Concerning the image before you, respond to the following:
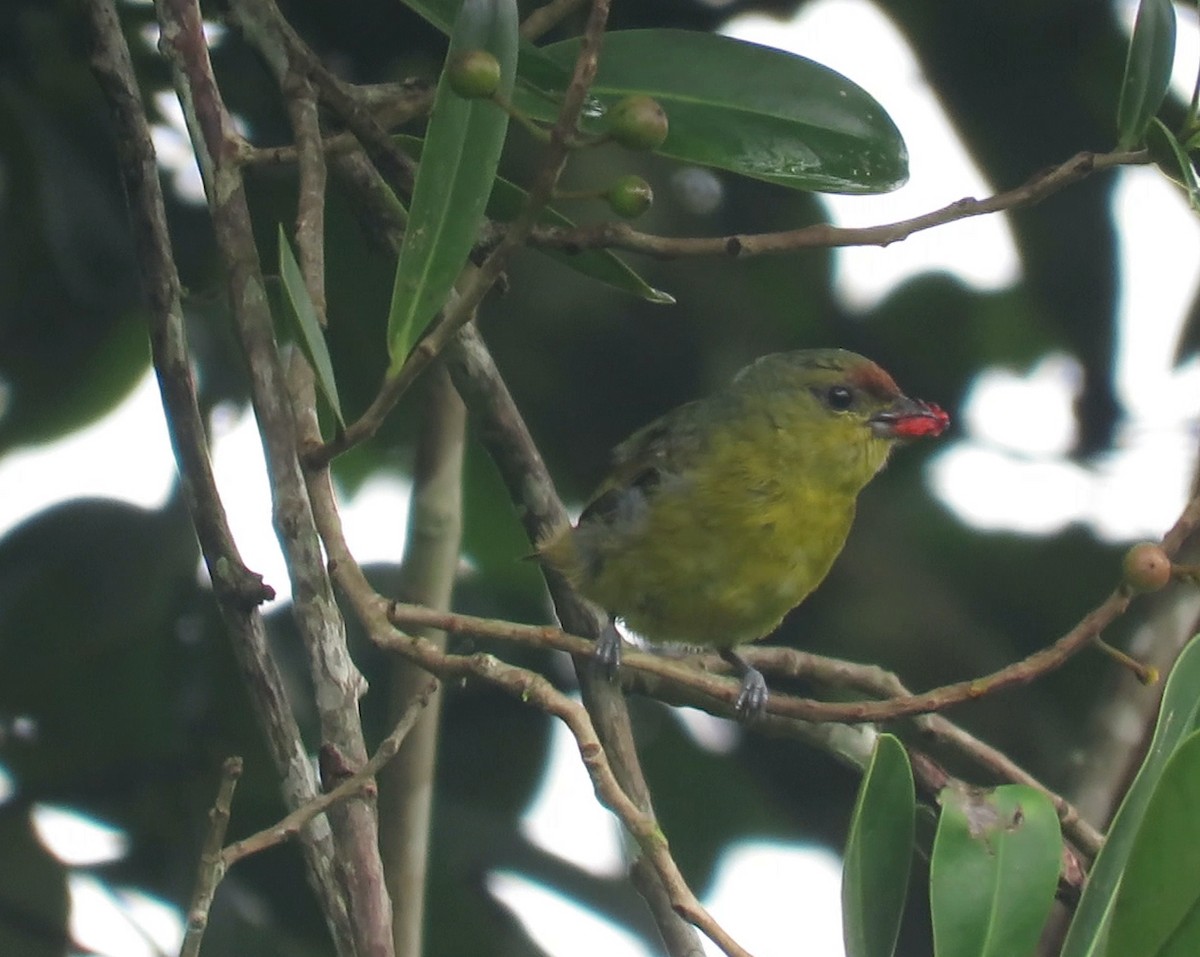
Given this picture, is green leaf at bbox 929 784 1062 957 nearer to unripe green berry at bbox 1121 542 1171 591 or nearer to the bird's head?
unripe green berry at bbox 1121 542 1171 591

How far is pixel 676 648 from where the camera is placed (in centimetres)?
381

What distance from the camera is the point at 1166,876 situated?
5.48 ft

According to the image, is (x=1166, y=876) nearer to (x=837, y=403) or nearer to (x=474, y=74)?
(x=474, y=74)

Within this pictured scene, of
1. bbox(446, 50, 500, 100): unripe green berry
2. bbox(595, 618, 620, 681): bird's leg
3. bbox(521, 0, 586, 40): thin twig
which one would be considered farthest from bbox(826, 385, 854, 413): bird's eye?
bbox(446, 50, 500, 100): unripe green berry

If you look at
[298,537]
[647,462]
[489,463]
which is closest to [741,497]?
[647,462]

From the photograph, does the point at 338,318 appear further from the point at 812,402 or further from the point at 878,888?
the point at 878,888

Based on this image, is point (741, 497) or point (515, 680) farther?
point (741, 497)

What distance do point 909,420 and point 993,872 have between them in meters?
1.83

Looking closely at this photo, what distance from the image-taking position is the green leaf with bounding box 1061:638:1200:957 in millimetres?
1797

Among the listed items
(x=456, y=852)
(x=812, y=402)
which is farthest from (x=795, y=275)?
(x=456, y=852)

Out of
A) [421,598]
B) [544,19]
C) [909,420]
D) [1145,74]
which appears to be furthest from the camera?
[909,420]

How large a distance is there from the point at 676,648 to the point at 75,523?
1.27 metres

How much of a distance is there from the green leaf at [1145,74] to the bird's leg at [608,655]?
89cm

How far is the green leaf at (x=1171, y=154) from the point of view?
2.12 meters
